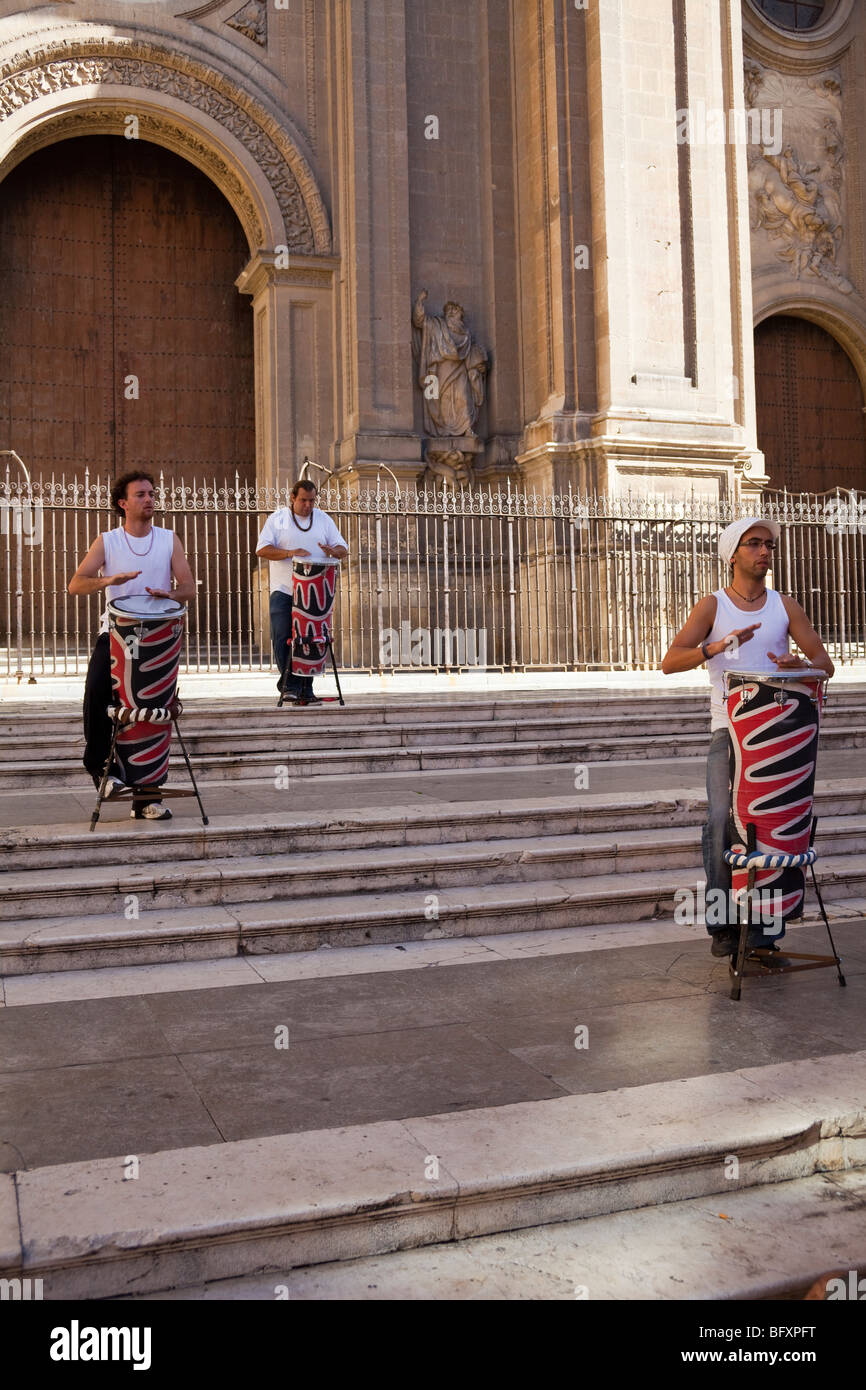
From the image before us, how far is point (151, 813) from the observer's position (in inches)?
260

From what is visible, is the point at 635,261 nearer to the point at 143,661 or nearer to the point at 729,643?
the point at 143,661

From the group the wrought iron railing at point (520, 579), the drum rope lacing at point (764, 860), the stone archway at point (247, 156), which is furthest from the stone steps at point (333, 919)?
the stone archway at point (247, 156)

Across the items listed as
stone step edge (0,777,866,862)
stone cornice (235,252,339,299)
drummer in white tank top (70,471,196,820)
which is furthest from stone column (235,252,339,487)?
stone step edge (0,777,866,862)

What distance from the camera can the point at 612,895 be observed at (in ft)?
19.8

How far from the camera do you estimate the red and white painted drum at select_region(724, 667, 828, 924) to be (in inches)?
186

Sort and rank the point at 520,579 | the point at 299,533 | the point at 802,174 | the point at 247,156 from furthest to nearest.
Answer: the point at 802,174, the point at 247,156, the point at 520,579, the point at 299,533

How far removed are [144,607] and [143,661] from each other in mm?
277

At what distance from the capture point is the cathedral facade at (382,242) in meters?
16.9

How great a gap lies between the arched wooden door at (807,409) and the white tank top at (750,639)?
56.0 feet

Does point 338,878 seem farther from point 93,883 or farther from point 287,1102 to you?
point 287,1102

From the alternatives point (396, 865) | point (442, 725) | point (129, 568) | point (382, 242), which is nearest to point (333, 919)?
point (396, 865)
